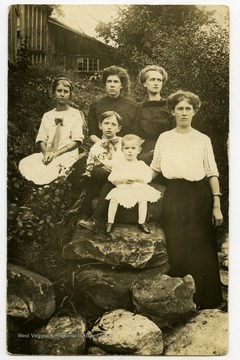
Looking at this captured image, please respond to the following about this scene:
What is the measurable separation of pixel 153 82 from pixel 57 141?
471mm

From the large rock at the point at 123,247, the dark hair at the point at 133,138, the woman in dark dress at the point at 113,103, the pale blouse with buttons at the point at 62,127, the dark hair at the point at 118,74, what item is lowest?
the large rock at the point at 123,247

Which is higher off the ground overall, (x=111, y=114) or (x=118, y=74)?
(x=118, y=74)

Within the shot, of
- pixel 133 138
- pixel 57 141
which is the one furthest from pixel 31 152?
pixel 133 138

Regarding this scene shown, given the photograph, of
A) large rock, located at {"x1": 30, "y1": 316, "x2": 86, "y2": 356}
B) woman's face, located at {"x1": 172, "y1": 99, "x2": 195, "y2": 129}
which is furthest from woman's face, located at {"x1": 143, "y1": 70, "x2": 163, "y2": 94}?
large rock, located at {"x1": 30, "y1": 316, "x2": 86, "y2": 356}

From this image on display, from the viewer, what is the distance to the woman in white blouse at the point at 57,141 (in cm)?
183

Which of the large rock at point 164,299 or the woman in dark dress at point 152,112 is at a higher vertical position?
the woman in dark dress at point 152,112

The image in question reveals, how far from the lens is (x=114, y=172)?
182 cm

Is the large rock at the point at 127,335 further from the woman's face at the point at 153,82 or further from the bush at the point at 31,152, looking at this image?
the woman's face at the point at 153,82

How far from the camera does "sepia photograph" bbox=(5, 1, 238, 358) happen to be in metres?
1.80

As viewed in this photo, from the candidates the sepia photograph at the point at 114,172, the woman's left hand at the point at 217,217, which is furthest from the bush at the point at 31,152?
the woman's left hand at the point at 217,217

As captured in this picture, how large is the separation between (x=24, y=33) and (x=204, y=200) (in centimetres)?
103

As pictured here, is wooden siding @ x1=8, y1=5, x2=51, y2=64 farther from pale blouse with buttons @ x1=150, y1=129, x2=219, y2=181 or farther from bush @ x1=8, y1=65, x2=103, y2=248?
pale blouse with buttons @ x1=150, y1=129, x2=219, y2=181

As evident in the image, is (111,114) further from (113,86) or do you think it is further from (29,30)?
(29,30)

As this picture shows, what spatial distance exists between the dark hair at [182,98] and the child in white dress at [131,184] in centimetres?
20
